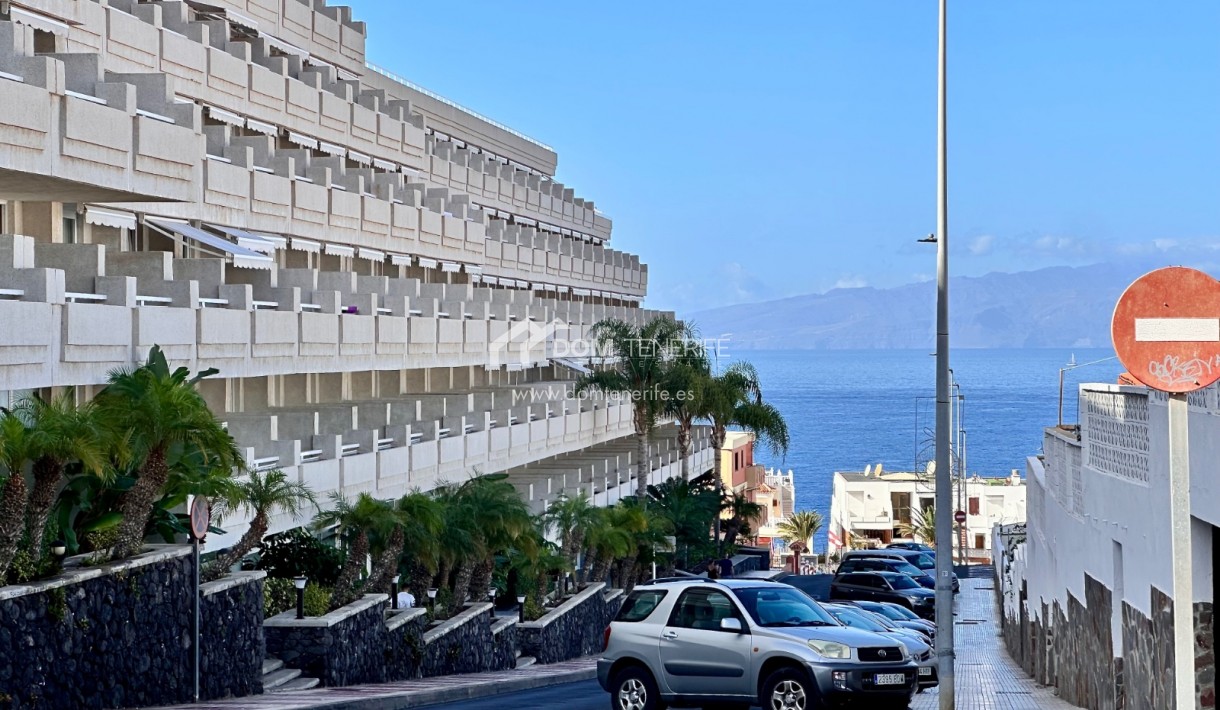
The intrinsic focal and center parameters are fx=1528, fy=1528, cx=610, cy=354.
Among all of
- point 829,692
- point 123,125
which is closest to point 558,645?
point 123,125

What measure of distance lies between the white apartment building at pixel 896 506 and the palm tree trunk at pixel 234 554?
86.7 metres

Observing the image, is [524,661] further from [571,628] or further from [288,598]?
[288,598]

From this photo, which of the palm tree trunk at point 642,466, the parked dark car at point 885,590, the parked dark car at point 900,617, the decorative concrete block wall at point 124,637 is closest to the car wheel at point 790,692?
the decorative concrete block wall at point 124,637

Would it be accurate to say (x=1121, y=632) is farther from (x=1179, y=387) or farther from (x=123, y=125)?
(x=123, y=125)

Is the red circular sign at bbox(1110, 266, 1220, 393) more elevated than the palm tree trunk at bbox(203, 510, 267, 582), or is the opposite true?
the red circular sign at bbox(1110, 266, 1220, 393)

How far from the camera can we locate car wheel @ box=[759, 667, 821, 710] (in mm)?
17422

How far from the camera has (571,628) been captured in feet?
130

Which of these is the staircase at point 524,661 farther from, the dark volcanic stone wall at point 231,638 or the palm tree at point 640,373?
the palm tree at point 640,373

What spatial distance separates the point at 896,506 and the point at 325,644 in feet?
311

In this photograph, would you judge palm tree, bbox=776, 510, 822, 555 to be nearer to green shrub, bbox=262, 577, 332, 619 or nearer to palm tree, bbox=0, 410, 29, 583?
green shrub, bbox=262, 577, 332, 619

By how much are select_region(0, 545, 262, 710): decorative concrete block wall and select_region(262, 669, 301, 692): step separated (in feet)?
2.15

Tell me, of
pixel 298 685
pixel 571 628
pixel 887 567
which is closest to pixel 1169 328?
pixel 298 685

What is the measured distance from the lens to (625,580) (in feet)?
168

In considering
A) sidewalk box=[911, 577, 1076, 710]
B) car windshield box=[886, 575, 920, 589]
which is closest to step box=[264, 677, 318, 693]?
sidewalk box=[911, 577, 1076, 710]
